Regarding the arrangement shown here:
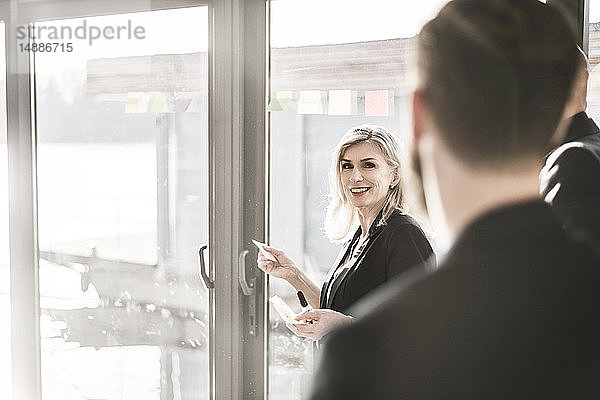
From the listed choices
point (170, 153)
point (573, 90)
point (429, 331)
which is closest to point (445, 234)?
point (429, 331)

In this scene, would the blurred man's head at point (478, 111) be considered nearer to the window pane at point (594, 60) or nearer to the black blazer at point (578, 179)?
the black blazer at point (578, 179)

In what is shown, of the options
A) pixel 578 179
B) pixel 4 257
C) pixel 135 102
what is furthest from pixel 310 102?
pixel 4 257

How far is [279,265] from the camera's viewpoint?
1.89 meters

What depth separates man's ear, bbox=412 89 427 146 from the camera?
70cm

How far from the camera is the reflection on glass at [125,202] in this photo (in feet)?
6.67

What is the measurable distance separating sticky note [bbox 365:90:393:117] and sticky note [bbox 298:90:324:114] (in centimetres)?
12

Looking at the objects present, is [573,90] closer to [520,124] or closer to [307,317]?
[520,124]

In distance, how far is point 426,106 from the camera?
2.28ft

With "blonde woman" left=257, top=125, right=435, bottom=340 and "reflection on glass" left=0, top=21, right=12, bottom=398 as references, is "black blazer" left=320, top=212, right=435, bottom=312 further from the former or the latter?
"reflection on glass" left=0, top=21, right=12, bottom=398

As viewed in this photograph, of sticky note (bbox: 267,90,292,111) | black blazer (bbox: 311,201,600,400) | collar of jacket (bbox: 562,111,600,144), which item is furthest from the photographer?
sticky note (bbox: 267,90,292,111)

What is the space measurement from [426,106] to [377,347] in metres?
0.21

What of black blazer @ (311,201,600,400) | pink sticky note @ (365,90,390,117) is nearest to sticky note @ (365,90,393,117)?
pink sticky note @ (365,90,390,117)

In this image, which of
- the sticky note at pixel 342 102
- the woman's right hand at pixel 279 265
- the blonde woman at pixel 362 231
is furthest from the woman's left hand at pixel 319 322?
the sticky note at pixel 342 102

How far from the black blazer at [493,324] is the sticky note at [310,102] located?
122cm
